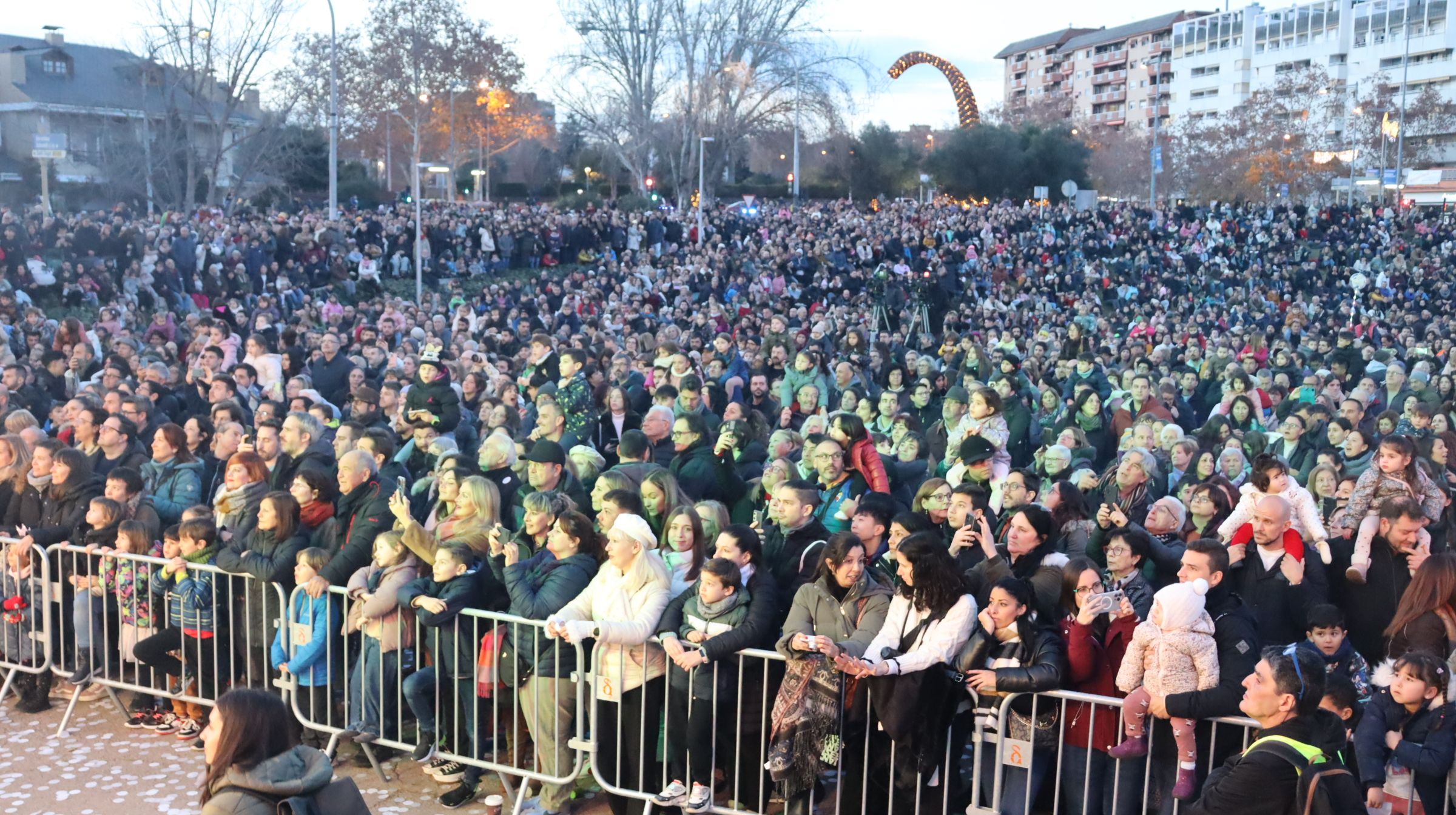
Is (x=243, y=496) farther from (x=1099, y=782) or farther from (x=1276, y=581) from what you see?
(x=1276, y=581)

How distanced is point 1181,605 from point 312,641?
12.2 feet

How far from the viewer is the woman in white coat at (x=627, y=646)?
521cm

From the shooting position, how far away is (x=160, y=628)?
647 cm

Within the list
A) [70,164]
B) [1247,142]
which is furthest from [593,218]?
[1247,142]

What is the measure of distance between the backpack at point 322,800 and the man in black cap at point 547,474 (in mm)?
2967

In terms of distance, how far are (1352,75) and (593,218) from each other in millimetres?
69079

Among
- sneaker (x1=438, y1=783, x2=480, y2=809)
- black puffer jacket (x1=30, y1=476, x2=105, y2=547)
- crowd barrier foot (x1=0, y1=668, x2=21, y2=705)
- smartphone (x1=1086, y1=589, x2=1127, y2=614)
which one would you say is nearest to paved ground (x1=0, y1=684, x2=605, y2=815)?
sneaker (x1=438, y1=783, x2=480, y2=809)

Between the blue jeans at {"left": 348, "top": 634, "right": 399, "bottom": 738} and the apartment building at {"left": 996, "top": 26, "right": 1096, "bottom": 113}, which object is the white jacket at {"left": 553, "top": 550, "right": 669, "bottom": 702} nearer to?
the blue jeans at {"left": 348, "top": 634, "right": 399, "bottom": 738}

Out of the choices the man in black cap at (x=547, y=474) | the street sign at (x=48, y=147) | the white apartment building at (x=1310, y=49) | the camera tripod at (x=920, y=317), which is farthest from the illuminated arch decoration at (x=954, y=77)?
the man in black cap at (x=547, y=474)

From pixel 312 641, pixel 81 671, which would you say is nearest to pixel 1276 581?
pixel 312 641

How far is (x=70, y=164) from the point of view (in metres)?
45.5

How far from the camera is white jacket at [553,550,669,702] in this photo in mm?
5234

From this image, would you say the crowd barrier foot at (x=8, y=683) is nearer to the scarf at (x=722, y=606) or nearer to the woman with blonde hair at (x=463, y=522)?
the woman with blonde hair at (x=463, y=522)

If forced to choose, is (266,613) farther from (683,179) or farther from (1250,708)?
(683,179)
